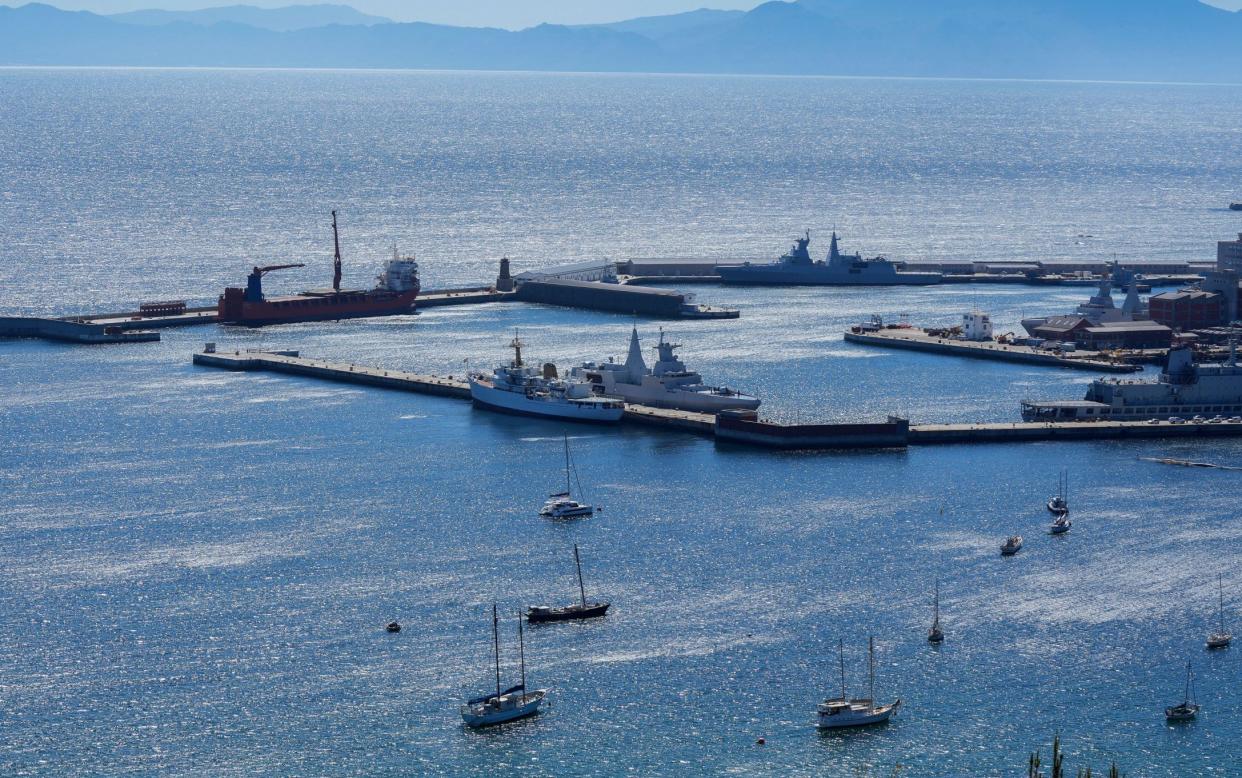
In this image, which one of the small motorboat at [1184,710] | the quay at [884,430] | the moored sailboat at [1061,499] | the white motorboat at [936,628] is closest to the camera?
the small motorboat at [1184,710]

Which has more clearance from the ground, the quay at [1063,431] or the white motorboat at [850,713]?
the quay at [1063,431]

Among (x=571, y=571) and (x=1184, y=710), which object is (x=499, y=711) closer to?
(x=571, y=571)

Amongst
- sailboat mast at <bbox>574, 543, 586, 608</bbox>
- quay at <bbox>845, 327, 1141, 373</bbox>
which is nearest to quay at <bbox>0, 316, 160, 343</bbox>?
quay at <bbox>845, 327, 1141, 373</bbox>

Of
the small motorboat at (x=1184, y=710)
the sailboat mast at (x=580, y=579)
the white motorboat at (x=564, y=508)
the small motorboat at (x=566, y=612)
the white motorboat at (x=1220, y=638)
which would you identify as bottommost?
the small motorboat at (x=1184, y=710)

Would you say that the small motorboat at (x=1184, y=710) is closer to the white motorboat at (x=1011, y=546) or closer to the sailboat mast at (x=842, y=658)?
the sailboat mast at (x=842, y=658)

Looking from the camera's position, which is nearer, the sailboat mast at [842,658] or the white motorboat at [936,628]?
the sailboat mast at [842,658]

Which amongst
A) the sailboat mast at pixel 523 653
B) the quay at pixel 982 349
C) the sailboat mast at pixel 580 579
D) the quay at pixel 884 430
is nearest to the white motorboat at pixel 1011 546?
the sailboat mast at pixel 580 579

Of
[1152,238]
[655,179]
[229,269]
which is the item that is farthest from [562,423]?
[655,179]

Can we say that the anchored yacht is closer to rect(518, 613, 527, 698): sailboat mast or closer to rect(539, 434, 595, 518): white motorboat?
rect(539, 434, 595, 518): white motorboat

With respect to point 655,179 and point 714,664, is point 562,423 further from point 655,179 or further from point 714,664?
point 655,179
